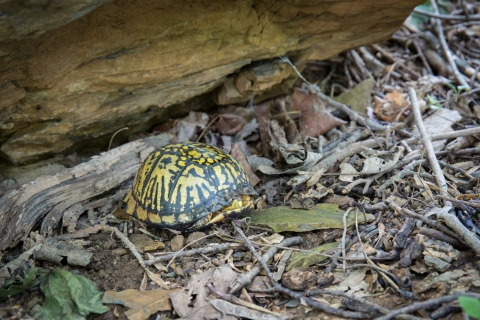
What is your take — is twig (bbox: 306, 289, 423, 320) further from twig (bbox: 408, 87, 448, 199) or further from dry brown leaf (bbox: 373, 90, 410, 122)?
dry brown leaf (bbox: 373, 90, 410, 122)

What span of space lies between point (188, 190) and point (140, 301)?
0.88 m

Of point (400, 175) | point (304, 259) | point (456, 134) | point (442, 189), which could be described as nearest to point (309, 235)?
point (304, 259)

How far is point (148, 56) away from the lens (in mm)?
3572

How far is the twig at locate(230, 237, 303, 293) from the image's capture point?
2.69 metres

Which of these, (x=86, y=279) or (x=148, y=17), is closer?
(x=86, y=279)

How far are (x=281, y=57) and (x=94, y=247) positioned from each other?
8.25 ft

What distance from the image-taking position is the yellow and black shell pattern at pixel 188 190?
3168 mm

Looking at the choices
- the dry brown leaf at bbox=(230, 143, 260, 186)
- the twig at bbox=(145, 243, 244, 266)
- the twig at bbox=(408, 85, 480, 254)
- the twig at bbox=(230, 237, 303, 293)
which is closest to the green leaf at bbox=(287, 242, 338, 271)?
the twig at bbox=(230, 237, 303, 293)

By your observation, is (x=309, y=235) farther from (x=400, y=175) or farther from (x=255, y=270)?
(x=400, y=175)

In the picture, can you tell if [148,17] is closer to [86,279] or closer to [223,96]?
[223,96]

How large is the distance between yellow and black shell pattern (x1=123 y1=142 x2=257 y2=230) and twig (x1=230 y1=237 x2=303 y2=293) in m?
0.42

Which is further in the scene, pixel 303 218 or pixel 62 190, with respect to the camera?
pixel 62 190

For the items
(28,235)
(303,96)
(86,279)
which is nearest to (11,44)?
(28,235)

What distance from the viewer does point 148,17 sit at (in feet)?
10.7
